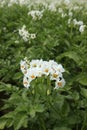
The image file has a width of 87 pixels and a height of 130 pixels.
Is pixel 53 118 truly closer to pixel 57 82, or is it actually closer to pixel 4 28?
pixel 57 82

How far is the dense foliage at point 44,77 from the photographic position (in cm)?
211

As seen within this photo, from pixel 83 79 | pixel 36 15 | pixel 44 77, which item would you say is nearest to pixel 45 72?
pixel 44 77

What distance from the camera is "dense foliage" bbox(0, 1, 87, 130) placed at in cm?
211

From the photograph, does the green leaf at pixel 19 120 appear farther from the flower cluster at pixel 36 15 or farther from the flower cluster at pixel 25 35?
the flower cluster at pixel 36 15

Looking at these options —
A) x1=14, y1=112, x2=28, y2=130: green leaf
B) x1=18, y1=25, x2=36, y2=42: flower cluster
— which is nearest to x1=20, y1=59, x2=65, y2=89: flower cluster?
x1=14, y1=112, x2=28, y2=130: green leaf

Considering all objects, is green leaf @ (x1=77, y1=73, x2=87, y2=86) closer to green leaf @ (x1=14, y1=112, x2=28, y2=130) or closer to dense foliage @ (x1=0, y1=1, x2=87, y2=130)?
dense foliage @ (x1=0, y1=1, x2=87, y2=130)

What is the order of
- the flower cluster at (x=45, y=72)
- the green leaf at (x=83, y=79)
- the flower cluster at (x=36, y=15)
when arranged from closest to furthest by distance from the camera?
the flower cluster at (x=45, y=72) < the green leaf at (x=83, y=79) < the flower cluster at (x=36, y=15)

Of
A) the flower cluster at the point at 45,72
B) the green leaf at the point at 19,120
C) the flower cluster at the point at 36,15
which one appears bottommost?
the green leaf at the point at 19,120

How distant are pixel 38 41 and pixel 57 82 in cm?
119

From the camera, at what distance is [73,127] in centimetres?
227

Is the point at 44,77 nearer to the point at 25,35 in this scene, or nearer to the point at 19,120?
the point at 19,120

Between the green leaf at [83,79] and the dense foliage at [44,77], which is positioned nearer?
the dense foliage at [44,77]

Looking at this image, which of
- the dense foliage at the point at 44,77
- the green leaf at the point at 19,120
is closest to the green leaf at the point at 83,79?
the dense foliage at the point at 44,77

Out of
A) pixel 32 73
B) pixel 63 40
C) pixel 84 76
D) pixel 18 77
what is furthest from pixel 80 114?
pixel 63 40
